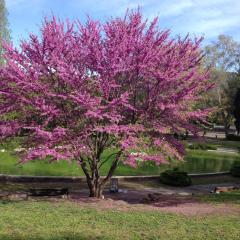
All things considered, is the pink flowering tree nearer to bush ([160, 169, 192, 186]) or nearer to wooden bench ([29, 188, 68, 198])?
wooden bench ([29, 188, 68, 198])

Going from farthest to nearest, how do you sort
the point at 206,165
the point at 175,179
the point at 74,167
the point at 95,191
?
the point at 206,165
the point at 74,167
the point at 175,179
the point at 95,191

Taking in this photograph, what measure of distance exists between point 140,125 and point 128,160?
111cm

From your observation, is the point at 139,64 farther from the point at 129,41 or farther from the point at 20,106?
the point at 20,106

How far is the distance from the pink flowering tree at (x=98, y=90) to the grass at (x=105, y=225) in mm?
2297

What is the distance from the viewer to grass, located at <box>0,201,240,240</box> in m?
8.74

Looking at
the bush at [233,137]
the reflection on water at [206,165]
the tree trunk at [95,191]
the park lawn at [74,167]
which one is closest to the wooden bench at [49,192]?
the tree trunk at [95,191]

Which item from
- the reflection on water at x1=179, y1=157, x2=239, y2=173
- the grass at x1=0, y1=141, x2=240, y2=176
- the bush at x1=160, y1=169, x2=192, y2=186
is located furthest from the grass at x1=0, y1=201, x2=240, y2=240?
the reflection on water at x1=179, y1=157, x2=239, y2=173

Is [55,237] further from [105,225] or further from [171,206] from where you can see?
[171,206]

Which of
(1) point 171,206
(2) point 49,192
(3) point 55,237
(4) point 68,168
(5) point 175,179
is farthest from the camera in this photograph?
(4) point 68,168

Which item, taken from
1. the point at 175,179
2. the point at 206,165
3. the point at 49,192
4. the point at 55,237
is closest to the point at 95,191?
the point at 49,192

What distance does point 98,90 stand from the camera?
13789 millimetres

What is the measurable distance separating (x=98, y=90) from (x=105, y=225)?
5136mm

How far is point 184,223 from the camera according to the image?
9969mm

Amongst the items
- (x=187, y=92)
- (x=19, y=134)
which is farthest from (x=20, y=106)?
(x=187, y=92)
